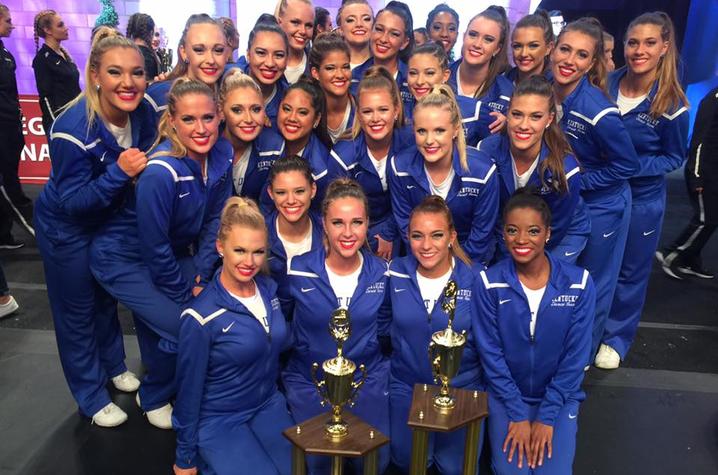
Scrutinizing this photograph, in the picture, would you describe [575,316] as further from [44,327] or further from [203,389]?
[44,327]

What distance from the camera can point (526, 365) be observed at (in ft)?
9.02

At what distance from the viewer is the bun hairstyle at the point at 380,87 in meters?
3.15

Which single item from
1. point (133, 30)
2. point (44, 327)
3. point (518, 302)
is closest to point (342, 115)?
point (518, 302)

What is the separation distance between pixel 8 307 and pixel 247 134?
2259mm

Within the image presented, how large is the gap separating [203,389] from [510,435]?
128 centimetres

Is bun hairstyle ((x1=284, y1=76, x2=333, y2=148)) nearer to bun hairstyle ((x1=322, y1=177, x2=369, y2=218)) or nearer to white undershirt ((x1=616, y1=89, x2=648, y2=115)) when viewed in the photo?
bun hairstyle ((x1=322, y1=177, x2=369, y2=218))

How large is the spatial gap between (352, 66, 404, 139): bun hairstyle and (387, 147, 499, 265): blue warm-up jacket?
0.27 metres

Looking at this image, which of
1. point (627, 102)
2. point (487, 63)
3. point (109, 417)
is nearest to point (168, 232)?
point (109, 417)

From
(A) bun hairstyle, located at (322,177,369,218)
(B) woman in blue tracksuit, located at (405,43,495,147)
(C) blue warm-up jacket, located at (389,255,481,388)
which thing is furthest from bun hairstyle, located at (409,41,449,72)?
(C) blue warm-up jacket, located at (389,255,481,388)

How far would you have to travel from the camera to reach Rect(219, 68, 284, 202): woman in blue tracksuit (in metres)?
3.01

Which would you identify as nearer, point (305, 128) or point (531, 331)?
point (531, 331)

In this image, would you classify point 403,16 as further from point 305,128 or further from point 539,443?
point 539,443

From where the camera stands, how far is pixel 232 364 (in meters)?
2.59

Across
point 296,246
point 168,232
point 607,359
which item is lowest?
point 607,359
